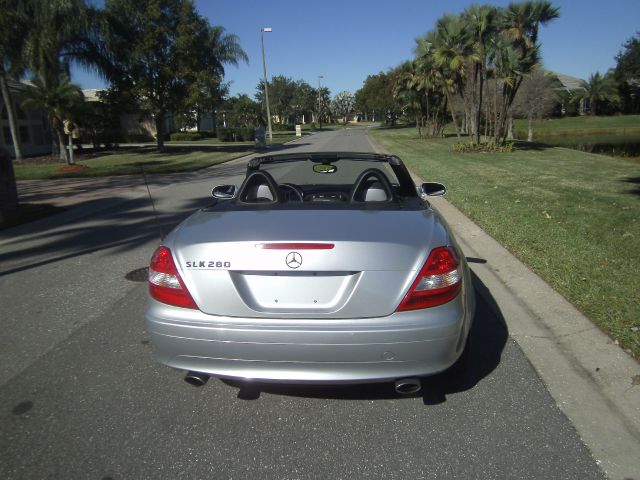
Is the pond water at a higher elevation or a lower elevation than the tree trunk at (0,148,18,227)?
lower

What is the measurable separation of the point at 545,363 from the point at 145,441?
264cm

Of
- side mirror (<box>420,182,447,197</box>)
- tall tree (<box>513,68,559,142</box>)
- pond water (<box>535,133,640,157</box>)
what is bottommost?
pond water (<box>535,133,640,157</box>)

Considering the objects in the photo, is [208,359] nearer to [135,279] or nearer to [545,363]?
[545,363]

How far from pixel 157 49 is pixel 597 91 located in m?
74.0

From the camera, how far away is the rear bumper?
2.57 m

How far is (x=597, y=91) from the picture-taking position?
79.3 metres

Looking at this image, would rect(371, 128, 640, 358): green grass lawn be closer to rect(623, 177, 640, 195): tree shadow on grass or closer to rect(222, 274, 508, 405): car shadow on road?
rect(623, 177, 640, 195): tree shadow on grass

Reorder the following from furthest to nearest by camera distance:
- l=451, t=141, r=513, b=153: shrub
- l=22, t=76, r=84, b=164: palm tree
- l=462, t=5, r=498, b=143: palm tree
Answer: l=451, t=141, r=513, b=153: shrub
l=462, t=5, r=498, b=143: palm tree
l=22, t=76, r=84, b=164: palm tree

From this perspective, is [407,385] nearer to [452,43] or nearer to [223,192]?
[223,192]

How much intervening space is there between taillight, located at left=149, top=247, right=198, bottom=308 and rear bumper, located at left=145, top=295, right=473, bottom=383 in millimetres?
59

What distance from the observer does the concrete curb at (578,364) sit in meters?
2.66

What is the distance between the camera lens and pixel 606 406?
9.82 ft

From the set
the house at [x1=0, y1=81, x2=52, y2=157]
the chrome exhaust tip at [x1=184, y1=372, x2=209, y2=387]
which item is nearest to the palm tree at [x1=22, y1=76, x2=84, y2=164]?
the house at [x1=0, y1=81, x2=52, y2=157]

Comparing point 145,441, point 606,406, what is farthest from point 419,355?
point 145,441
